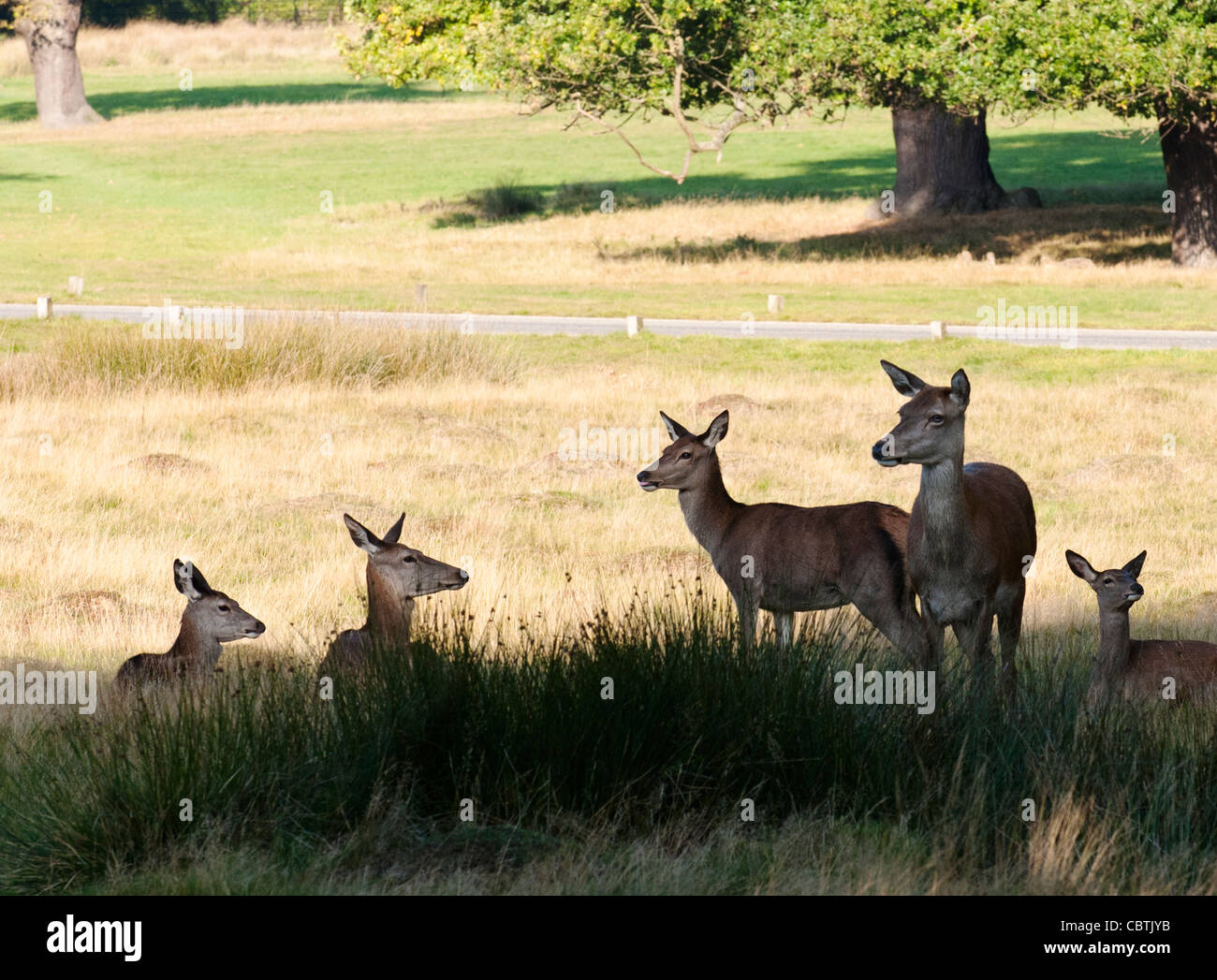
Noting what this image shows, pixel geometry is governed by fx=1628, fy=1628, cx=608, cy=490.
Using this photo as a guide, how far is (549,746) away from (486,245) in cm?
3732

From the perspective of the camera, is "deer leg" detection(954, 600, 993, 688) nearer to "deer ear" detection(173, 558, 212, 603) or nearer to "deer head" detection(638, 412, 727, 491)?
"deer head" detection(638, 412, 727, 491)

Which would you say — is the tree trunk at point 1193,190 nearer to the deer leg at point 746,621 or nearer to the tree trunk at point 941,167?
the tree trunk at point 941,167

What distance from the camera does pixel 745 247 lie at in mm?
40344

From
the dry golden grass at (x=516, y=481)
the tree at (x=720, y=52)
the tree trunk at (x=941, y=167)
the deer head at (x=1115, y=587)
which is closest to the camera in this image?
the deer head at (x=1115, y=587)

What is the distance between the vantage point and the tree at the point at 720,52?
99.9 ft

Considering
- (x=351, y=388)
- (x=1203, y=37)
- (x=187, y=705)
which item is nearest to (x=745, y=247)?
(x=1203, y=37)

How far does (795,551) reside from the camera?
29.3 feet

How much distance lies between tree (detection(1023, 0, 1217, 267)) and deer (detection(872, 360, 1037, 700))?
22004 millimetres

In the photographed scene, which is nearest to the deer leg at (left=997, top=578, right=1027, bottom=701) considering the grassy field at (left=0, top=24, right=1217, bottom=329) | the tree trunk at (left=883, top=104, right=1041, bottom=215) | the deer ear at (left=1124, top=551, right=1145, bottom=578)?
the deer ear at (left=1124, top=551, right=1145, bottom=578)

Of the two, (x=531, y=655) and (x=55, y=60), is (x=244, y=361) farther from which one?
(x=55, y=60)

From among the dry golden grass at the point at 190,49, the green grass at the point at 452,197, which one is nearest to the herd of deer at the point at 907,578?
the green grass at the point at 452,197

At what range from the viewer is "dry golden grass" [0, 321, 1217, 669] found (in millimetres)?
11352

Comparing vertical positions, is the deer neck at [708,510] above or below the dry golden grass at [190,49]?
below
